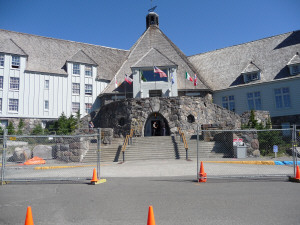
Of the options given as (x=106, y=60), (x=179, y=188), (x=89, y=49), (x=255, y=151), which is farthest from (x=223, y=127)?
(x=89, y=49)

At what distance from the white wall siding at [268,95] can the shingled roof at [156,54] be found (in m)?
3.61

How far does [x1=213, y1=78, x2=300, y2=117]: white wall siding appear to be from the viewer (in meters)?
27.1

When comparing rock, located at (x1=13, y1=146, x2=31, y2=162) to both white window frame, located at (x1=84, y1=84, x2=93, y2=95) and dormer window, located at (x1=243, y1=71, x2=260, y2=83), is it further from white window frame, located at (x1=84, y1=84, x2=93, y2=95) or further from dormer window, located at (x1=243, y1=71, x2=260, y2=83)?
dormer window, located at (x1=243, y1=71, x2=260, y2=83)

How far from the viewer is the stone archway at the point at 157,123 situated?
25536mm

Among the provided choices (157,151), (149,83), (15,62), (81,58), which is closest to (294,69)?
(149,83)

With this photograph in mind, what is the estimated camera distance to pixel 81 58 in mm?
34094

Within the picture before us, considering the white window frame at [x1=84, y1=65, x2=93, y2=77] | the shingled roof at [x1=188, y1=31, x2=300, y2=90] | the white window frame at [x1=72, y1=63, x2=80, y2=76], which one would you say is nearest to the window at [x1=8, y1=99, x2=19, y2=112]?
the white window frame at [x1=72, y1=63, x2=80, y2=76]

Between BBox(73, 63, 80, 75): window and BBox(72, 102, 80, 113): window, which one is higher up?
BBox(73, 63, 80, 75): window

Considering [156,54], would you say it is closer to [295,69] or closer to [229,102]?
[229,102]

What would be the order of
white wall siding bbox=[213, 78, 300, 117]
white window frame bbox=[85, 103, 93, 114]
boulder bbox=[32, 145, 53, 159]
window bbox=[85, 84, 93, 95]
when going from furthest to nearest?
1. window bbox=[85, 84, 93, 95]
2. white window frame bbox=[85, 103, 93, 114]
3. white wall siding bbox=[213, 78, 300, 117]
4. boulder bbox=[32, 145, 53, 159]

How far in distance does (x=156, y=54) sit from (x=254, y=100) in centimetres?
1410

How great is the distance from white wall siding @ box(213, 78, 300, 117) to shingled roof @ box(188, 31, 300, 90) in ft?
2.14

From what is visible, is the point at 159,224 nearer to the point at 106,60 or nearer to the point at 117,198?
the point at 117,198

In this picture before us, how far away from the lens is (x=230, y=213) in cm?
→ 550
